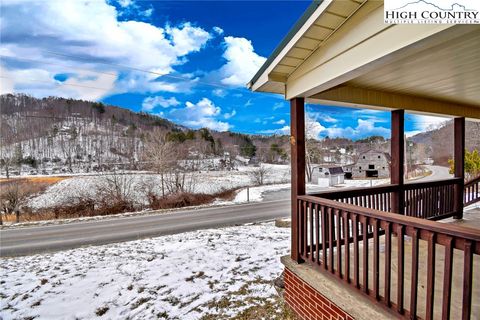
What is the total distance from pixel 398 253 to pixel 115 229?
10.1 meters

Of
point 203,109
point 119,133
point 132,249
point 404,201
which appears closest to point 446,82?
point 404,201

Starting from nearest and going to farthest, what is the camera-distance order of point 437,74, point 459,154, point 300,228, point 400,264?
point 400,264 → point 437,74 → point 300,228 → point 459,154

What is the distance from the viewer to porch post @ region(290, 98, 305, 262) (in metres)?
2.94

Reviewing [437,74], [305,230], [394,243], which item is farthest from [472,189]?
[305,230]

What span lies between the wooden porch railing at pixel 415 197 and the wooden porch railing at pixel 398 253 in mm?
39

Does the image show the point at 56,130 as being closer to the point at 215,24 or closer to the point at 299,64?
the point at 215,24

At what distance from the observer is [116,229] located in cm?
938

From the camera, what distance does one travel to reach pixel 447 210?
15.2 feet

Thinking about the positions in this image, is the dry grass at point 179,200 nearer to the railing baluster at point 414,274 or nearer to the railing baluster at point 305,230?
the railing baluster at point 305,230

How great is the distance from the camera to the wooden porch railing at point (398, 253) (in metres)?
1.41

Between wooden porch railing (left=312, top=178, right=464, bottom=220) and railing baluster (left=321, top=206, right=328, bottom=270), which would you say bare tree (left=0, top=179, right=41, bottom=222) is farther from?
wooden porch railing (left=312, top=178, right=464, bottom=220)

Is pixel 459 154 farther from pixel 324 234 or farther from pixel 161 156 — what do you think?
pixel 161 156

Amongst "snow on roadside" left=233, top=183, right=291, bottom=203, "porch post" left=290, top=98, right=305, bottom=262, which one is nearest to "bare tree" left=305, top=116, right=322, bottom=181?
"snow on roadside" left=233, top=183, right=291, bottom=203

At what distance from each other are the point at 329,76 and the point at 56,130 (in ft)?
179
